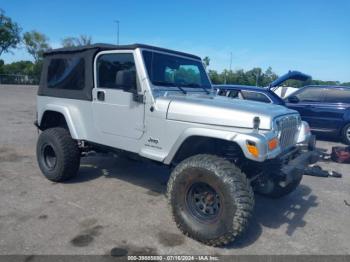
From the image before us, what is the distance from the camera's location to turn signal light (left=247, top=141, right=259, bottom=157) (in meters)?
2.96

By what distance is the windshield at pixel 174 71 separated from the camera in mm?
3979

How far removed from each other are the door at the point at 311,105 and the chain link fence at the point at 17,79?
48.0 meters

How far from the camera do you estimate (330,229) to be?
3.75m

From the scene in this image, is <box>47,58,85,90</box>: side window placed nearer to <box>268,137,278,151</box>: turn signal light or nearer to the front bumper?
<box>268,137,278,151</box>: turn signal light

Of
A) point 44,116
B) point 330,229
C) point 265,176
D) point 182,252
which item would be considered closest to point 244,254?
point 182,252

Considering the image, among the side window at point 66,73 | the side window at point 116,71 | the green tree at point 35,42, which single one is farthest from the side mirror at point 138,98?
the green tree at point 35,42

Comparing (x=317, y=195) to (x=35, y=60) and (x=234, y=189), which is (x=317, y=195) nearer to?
(x=234, y=189)

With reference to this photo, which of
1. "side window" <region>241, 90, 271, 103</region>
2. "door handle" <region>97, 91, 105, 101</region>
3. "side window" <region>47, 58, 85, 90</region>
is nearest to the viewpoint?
Result: "door handle" <region>97, 91, 105, 101</region>

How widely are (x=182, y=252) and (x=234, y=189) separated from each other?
850 mm

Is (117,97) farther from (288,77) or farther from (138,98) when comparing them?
(288,77)

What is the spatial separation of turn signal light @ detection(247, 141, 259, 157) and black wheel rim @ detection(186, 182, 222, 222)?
2.01 ft

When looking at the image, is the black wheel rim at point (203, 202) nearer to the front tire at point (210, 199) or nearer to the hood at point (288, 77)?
the front tire at point (210, 199)

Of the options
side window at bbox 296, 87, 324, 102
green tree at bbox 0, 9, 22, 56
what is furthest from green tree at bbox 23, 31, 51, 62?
side window at bbox 296, 87, 324, 102

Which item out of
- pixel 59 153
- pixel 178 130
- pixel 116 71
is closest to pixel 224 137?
pixel 178 130
